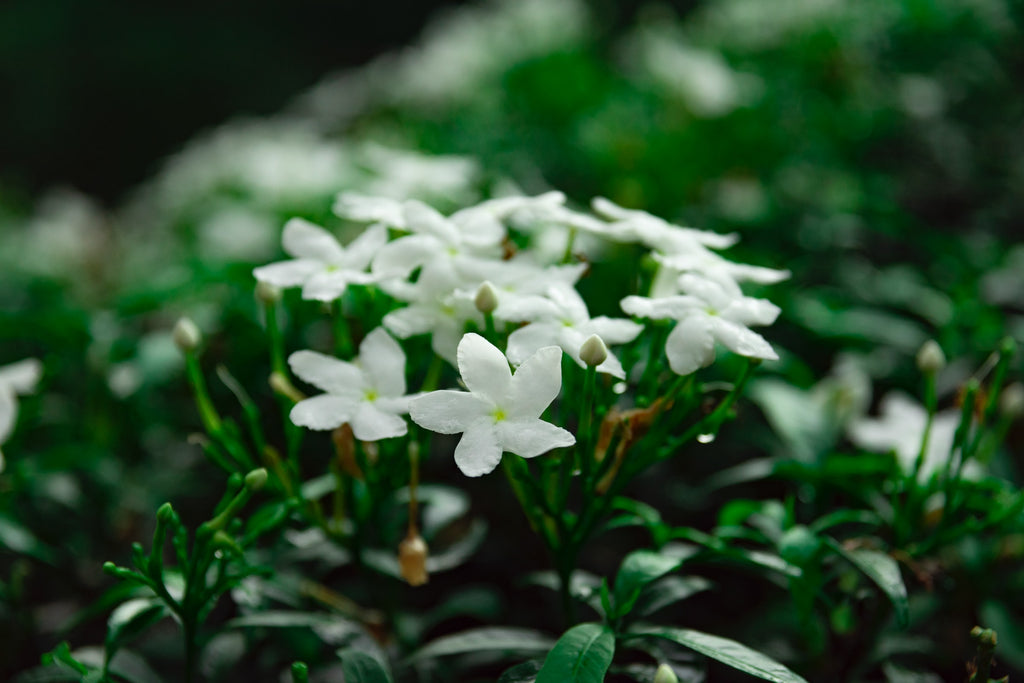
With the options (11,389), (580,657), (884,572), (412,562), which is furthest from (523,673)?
(11,389)

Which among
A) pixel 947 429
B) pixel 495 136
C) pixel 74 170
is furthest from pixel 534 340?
pixel 74 170

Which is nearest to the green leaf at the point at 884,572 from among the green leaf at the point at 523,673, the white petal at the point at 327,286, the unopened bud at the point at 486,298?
the green leaf at the point at 523,673

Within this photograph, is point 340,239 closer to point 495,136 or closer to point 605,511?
point 495,136

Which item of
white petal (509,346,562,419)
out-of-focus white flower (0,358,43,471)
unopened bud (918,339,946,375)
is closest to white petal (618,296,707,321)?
white petal (509,346,562,419)

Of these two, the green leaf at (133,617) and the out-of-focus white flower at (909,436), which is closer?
the green leaf at (133,617)

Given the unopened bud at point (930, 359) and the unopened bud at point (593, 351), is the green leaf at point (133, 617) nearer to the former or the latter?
the unopened bud at point (593, 351)

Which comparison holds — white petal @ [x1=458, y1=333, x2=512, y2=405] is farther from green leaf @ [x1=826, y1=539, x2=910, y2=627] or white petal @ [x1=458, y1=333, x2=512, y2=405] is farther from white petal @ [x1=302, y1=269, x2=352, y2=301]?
green leaf @ [x1=826, y1=539, x2=910, y2=627]

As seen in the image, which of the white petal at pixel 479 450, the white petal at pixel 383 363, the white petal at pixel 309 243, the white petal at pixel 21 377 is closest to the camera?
the white petal at pixel 479 450
